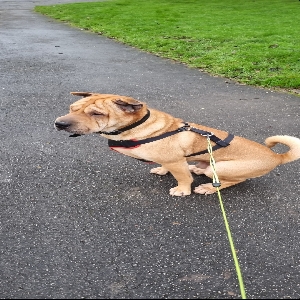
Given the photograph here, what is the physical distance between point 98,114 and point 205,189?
4.23 ft

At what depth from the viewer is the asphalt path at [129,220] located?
9.96 feet

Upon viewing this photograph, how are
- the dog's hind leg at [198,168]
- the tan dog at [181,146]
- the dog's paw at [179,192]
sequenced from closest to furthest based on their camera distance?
the tan dog at [181,146] → the dog's paw at [179,192] → the dog's hind leg at [198,168]

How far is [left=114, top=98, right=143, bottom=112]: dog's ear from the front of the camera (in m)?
3.68

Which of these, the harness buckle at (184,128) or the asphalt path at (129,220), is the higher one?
the harness buckle at (184,128)

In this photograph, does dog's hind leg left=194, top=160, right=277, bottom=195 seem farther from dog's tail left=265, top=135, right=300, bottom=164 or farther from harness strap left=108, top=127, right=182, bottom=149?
harness strap left=108, top=127, right=182, bottom=149

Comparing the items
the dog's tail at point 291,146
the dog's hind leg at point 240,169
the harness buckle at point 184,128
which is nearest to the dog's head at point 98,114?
the harness buckle at point 184,128

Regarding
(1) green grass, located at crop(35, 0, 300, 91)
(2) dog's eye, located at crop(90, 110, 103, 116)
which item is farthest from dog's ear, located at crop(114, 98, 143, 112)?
(1) green grass, located at crop(35, 0, 300, 91)

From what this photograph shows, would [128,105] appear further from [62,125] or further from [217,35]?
[217,35]

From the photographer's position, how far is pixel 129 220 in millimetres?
3781

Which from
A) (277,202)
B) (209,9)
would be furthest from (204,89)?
(209,9)

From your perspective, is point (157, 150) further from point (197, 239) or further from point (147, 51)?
point (147, 51)

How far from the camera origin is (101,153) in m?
5.16

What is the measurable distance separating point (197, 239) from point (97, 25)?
14.1 metres

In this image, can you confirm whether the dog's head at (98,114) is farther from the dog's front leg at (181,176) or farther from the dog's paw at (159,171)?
the dog's paw at (159,171)
